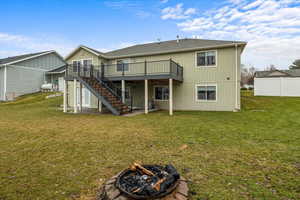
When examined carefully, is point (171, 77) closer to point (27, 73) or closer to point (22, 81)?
point (27, 73)

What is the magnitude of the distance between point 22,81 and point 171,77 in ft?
71.4

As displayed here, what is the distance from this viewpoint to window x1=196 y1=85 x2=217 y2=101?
11934 millimetres

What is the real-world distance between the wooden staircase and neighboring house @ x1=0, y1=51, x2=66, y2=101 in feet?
46.6

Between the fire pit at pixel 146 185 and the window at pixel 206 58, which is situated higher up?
the window at pixel 206 58

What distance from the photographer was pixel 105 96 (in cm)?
1080

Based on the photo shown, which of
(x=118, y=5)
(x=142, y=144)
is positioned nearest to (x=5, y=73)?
(x=118, y=5)

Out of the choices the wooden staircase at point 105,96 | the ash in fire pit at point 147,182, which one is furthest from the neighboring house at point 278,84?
the ash in fire pit at point 147,182

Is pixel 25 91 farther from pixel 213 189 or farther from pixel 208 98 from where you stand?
pixel 213 189

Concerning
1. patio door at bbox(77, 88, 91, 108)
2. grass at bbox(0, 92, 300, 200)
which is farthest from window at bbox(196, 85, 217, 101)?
patio door at bbox(77, 88, 91, 108)

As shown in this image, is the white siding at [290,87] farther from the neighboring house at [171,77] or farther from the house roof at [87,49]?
the house roof at [87,49]

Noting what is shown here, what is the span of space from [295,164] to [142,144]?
3.59m

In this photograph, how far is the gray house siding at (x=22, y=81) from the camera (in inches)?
784

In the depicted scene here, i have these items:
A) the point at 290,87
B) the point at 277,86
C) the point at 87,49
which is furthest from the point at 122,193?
the point at 290,87

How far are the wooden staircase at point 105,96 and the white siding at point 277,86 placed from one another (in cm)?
2208
